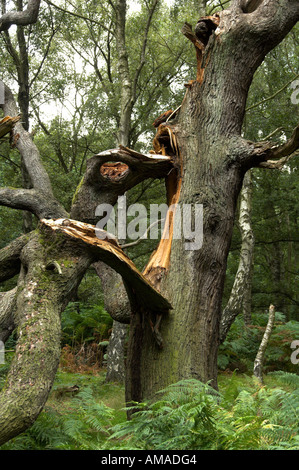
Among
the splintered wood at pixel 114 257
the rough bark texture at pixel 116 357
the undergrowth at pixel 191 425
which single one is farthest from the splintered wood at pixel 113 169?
the rough bark texture at pixel 116 357

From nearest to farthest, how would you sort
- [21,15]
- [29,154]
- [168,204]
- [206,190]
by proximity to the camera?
[206,190], [168,204], [29,154], [21,15]

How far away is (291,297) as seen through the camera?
17016 mm

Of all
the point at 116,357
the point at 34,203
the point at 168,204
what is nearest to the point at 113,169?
the point at 168,204

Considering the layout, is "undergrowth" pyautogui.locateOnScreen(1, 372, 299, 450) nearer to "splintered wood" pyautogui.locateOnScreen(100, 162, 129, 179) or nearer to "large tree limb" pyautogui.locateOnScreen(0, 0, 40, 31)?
"splintered wood" pyautogui.locateOnScreen(100, 162, 129, 179)

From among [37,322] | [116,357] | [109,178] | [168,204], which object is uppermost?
[109,178]

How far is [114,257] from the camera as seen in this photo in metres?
4.18

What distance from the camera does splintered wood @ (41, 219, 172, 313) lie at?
166 inches

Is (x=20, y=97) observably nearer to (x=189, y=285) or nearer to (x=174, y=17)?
(x=174, y=17)

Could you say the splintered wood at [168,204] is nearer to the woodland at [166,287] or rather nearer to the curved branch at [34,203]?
the woodland at [166,287]

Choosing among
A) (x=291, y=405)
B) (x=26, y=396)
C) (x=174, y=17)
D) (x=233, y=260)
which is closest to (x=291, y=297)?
(x=233, y=260)

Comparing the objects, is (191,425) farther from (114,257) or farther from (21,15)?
(21,15)

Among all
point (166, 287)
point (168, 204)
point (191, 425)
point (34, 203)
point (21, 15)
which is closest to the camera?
point (191, 425)

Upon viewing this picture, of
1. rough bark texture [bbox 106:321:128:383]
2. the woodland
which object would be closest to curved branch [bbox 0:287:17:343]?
the woodland
